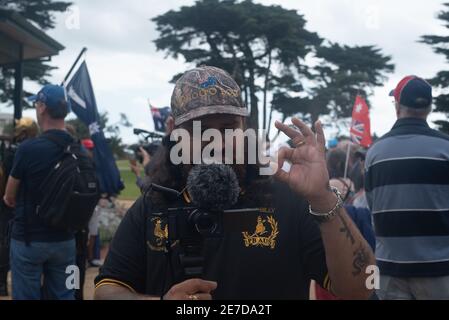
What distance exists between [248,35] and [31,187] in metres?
26.9

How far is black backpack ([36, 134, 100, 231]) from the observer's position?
4.21 metres

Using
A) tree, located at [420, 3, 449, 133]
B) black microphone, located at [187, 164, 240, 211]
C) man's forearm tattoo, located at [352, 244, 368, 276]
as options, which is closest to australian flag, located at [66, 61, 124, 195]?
man's forearm tattoo, located at [352, 244, 368, 276]

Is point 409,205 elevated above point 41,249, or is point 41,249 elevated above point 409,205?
point 409,205

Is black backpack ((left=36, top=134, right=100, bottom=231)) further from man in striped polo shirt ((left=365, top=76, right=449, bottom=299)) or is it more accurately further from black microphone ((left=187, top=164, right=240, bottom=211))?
black microphone ((left=187, top=164, right=240, bottom=211))

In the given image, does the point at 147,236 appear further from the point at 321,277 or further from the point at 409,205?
the point at 409,205

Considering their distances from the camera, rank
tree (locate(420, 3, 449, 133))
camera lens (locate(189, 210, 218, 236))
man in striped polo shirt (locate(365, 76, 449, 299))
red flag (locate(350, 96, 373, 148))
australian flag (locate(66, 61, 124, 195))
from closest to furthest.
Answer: camera lens (locate(189, 210, 218, 236)) < man in striped polo shirt (locate(365, 76, 449, 299)) < australian flag (locate(66, 61, 124, 195)) < red flag (locate(350, 96, 373, 148)) < tree (locate(420, 3, 449, 133))

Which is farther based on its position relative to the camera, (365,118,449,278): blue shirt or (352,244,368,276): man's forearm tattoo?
(365,118,449,278): blue shirt

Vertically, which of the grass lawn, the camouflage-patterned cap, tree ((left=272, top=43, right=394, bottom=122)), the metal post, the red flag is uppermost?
tree ((left=272, top=43, right=394, bottom=122))

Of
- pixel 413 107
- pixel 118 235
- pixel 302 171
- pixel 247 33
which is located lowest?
pixel 118 235

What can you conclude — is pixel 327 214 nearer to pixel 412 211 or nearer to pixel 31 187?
pixel 412 211

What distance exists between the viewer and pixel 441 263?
342 cm

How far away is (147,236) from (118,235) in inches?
5.0

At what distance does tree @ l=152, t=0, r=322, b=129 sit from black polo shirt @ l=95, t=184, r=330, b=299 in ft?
86.8
